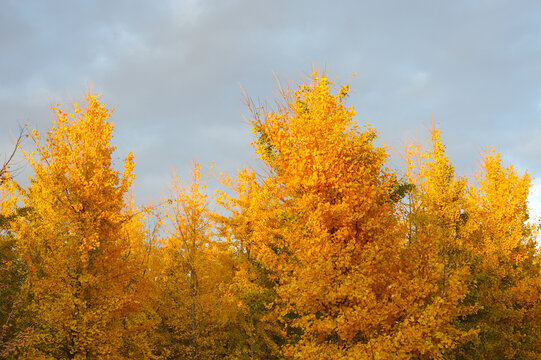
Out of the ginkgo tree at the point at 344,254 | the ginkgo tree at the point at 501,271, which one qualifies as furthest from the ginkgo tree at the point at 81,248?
the ginkgo tree at the point at 501,271

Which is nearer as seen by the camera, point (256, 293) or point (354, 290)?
point (354, 290)

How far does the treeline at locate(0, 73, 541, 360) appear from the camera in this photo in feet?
34.8

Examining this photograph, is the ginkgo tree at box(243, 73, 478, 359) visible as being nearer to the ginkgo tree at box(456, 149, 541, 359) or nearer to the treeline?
the treeline

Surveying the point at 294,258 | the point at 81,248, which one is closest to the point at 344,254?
the point at 294,258

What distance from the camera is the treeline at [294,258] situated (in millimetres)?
10594

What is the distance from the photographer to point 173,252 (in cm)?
2489

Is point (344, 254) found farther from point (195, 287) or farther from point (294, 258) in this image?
point (195, 287)

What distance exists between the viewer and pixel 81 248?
1420 centimetres

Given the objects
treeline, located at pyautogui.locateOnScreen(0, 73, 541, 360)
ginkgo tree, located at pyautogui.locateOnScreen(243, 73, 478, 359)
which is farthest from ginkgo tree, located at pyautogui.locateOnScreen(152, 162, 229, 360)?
ginkgo tree, located at pyautogui.locateOnScreen(243, 73, 478, 359)

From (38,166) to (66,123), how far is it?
6.19ft

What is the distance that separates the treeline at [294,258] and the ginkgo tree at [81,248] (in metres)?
0.06

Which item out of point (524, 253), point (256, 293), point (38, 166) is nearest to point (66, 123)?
point (38, 166)

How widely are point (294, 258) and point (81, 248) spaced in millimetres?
7097

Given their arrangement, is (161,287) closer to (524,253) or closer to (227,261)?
(227,261)
